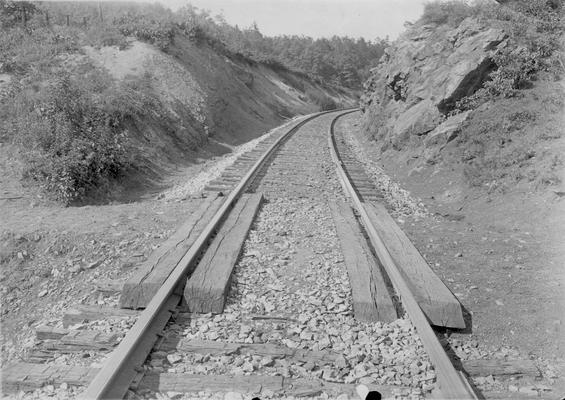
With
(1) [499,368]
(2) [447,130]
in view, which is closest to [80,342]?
(1) [499,368]

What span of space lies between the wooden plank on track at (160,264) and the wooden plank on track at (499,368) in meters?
2.75

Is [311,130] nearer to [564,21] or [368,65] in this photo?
[564,21]

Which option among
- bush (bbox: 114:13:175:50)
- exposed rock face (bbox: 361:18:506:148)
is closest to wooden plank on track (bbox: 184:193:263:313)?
exposed rock face (bbox: 361:18:506:148)

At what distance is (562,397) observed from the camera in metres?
3.32

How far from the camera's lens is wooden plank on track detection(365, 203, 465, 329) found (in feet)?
13.9

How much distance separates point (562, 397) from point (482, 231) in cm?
368

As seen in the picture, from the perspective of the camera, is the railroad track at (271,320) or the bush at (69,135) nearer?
the railroad track at (271,320)

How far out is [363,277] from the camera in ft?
15.9

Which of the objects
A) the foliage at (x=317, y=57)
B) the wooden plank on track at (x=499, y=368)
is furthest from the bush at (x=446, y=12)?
the foliage at (x=317, y=57)

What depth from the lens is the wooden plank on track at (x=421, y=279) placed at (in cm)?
422

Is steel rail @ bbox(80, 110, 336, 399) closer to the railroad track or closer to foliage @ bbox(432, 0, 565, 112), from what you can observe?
the railroad track

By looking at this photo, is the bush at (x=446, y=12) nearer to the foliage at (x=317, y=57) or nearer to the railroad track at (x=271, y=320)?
the railroad track at (x=271, y=320)

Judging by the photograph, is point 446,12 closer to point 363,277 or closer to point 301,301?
point 363,277

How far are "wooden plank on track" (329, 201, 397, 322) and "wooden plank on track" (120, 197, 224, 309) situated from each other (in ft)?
6.02
